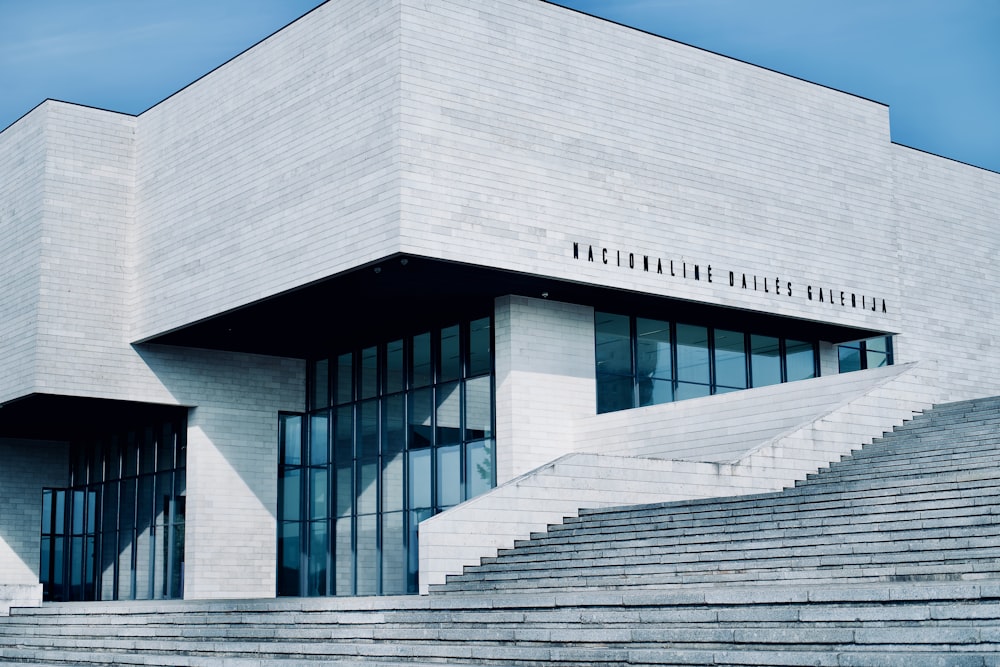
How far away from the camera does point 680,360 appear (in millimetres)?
26953

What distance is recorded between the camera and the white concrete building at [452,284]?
73.9 ft

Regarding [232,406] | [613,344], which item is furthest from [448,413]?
[232,406]

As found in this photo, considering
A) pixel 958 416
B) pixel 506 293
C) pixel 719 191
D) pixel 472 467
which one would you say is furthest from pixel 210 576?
pixel 958 416

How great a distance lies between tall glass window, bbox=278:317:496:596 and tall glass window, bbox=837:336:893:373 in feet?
30.4

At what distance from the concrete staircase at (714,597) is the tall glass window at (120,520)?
967cm

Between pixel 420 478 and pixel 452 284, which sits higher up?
pixel 452 284

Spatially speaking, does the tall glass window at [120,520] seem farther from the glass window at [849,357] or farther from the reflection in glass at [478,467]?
the glass window at [849,357]

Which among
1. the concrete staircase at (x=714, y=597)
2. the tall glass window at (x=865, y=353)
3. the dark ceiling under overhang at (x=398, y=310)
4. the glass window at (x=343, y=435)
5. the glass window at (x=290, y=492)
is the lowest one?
the concrete staircase at (x=714, y=597)

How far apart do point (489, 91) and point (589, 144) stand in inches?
92.0

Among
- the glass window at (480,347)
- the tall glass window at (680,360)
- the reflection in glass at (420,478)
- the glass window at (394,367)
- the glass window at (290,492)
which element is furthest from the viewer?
the glass window at (290,492)

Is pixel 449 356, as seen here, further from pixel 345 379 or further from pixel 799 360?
pixel 799 360

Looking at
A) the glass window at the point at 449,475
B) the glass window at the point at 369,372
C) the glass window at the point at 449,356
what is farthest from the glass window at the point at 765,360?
the glass window at the point at 369,372

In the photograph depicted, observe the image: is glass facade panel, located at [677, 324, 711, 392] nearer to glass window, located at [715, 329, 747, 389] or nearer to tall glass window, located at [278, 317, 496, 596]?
glass window, located at [715, 329, 747, 389]

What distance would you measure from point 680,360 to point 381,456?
21.9 feet
